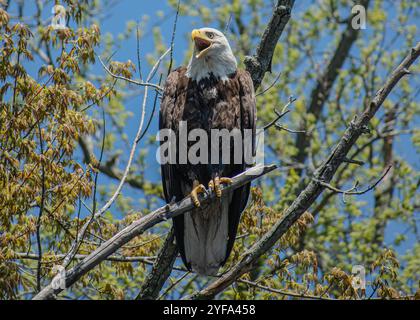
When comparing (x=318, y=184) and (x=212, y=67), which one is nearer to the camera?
(x=318, y=184)

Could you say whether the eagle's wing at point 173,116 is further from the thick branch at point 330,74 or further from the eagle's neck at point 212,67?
the thick branch at point 330,74

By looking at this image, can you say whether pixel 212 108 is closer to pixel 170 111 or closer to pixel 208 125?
pixel 208 125

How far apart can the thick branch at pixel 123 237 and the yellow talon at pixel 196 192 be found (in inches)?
5.0

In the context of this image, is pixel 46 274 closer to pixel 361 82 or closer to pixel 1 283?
pixel 1 283

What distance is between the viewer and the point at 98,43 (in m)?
6.56

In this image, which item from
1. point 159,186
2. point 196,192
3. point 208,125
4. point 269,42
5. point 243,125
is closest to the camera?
point 196,192

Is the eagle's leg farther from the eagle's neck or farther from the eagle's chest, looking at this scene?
the eagle's neck

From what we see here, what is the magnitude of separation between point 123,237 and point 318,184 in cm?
160

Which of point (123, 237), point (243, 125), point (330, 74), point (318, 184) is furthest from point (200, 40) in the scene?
point (330, 74)

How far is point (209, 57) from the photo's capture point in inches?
256

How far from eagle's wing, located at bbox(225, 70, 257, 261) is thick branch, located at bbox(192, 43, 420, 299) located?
596 millimetres
